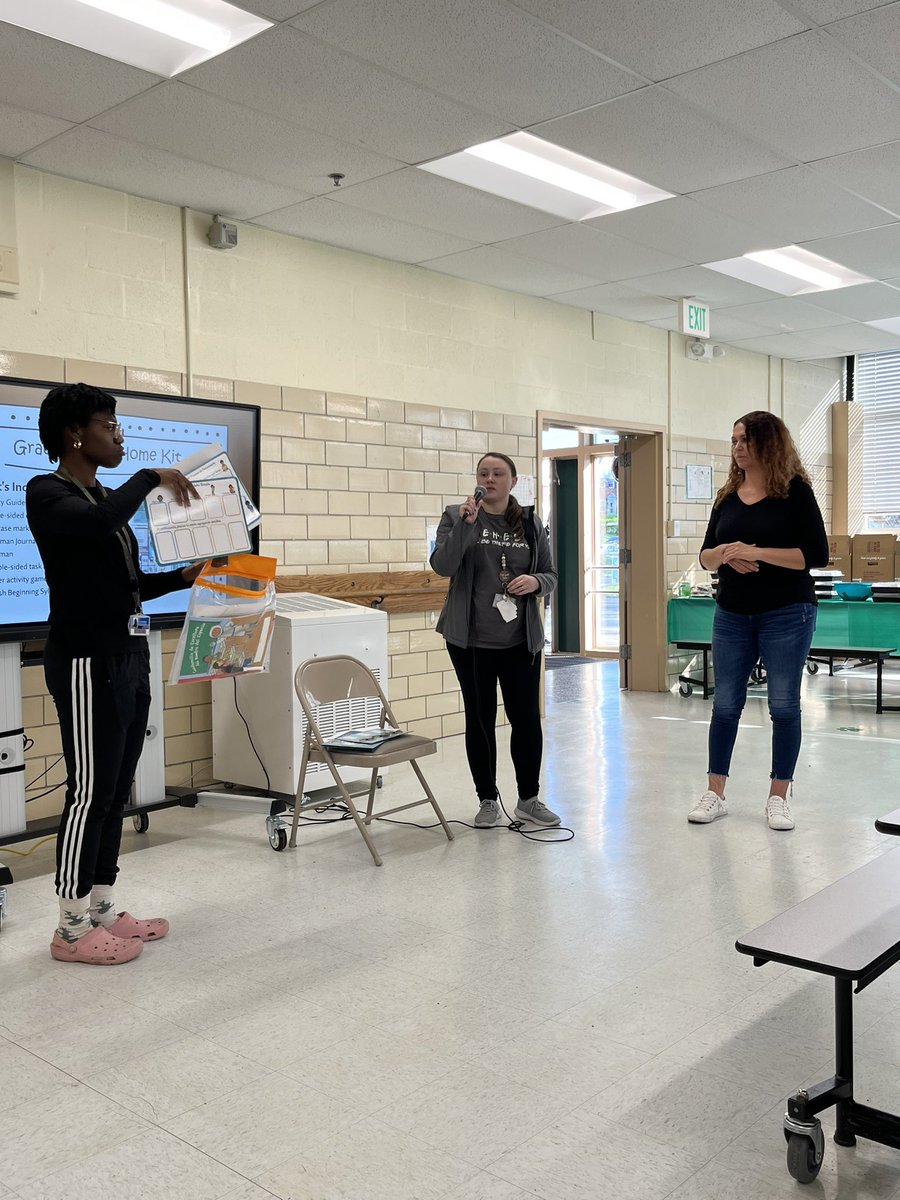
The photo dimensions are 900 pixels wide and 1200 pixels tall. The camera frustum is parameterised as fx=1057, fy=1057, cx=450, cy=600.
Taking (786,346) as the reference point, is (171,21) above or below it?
above

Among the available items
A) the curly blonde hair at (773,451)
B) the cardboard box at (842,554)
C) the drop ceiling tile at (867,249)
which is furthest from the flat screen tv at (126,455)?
the cardboard box at (842,554)

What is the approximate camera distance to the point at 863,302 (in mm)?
7902

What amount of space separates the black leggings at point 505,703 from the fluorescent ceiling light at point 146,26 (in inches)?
95.2

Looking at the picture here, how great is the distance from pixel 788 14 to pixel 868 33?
360 millimetres

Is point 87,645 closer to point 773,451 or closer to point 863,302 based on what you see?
point 773,451

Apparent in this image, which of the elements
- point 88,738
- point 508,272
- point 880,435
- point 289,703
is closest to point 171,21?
point 88,738

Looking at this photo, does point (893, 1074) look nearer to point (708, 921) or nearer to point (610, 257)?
point (708, 921)

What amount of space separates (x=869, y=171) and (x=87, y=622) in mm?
4271

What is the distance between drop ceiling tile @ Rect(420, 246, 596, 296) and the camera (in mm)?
6371

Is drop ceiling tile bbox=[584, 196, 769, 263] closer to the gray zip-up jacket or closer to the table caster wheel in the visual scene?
the gray zip-up jacket

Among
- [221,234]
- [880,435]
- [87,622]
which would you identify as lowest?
[87,622]

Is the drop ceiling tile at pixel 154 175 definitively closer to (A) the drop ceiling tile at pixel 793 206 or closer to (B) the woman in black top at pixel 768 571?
(A) the drop ceiling tile at pixel 793 206

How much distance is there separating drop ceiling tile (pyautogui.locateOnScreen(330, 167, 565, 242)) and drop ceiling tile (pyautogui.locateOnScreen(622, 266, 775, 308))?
1.48 meters

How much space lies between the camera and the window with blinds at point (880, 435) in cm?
1057
